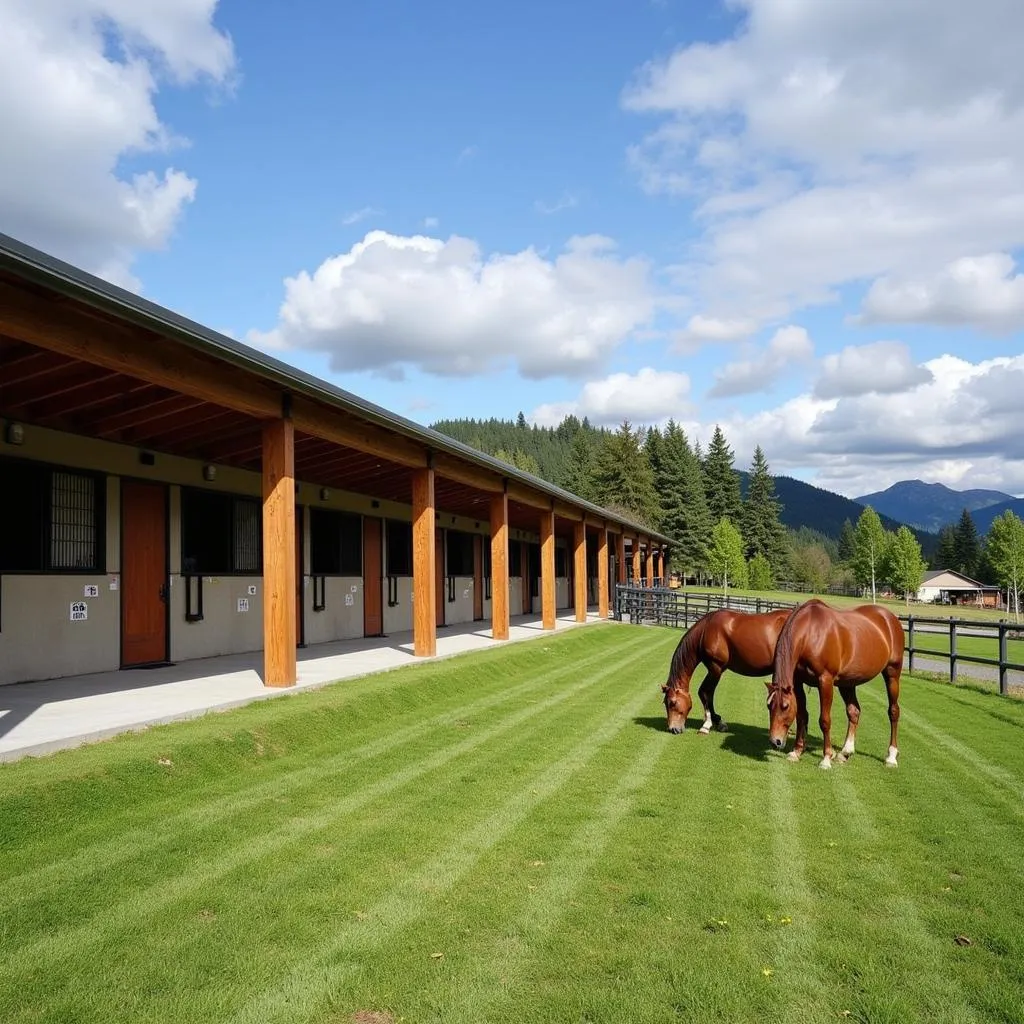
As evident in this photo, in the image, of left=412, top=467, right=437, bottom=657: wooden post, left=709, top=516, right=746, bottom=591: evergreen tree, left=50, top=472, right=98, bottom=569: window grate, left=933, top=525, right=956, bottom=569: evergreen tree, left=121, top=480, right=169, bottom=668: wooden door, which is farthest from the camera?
left=933, top=525, right=956, bottom=569: evergreen tree

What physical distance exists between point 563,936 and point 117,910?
2.08 m

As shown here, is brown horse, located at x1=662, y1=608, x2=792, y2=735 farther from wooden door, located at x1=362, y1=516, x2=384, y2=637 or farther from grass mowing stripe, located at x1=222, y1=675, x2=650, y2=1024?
wooden door, located at x1=362, y1=516, x2=384, y2=637

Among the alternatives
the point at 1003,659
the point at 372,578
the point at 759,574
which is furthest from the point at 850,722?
→ the point at 759,574

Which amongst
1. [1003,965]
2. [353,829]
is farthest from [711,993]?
[353,829]

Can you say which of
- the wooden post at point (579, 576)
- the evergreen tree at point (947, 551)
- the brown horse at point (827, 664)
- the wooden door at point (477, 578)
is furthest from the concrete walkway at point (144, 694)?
the evergreen tree at point (947, 551)

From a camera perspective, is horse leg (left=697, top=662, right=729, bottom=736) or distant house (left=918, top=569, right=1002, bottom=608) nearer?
horse leg (left=697, top=662, right=729, bottom=736)

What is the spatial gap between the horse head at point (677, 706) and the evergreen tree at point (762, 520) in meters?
75.6

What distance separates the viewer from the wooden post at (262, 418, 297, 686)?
30.1 ft

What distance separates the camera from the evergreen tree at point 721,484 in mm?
80875

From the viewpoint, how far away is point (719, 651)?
8203 millimetres

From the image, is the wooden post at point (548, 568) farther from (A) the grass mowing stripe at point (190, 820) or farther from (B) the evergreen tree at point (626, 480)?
(B) the evergreen tree at point (626, 480)

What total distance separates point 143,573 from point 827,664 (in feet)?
28.3

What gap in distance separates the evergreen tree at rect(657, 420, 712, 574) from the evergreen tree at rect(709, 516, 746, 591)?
1.05 metres

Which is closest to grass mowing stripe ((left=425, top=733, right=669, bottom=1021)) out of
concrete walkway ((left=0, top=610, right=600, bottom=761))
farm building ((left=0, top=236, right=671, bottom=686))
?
concrete walkway ((left=0, top=610, right=600, bottom=761))
